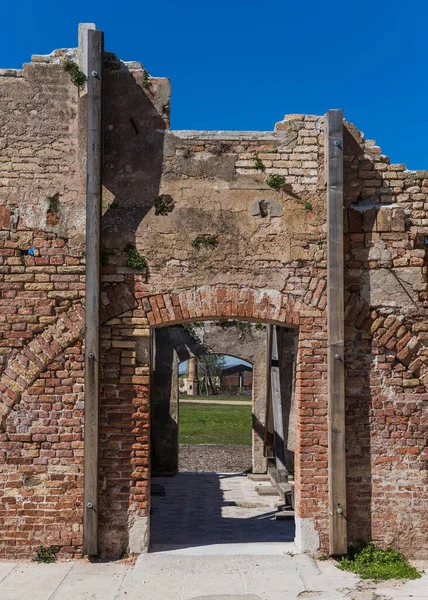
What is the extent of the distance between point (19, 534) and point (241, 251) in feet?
12.4

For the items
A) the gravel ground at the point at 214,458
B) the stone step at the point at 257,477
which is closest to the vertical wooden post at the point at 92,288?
the stone step at the point at 257,477

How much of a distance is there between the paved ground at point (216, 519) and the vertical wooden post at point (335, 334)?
27.5 inches

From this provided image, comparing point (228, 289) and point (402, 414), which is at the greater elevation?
point (228, 289)

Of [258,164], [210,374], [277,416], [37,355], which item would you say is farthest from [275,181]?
[210,374]

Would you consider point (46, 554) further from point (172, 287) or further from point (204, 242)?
point (204, 242)

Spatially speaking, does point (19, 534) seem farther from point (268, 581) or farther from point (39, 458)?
point (268, 581)

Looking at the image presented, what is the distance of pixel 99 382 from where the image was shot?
21.5 feet

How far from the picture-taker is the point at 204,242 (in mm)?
6789

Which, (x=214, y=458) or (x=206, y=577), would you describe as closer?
(x=206, y=577)

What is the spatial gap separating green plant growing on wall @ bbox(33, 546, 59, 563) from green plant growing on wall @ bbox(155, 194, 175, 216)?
12.2 ft

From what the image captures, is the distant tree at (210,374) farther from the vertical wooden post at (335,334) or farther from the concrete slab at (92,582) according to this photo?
the concrete slab at (92,582)

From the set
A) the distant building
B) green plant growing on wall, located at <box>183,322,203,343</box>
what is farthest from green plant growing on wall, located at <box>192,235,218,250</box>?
the distant building

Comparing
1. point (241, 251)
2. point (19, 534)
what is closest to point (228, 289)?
point (241, 251)

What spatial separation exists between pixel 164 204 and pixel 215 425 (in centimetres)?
1645
